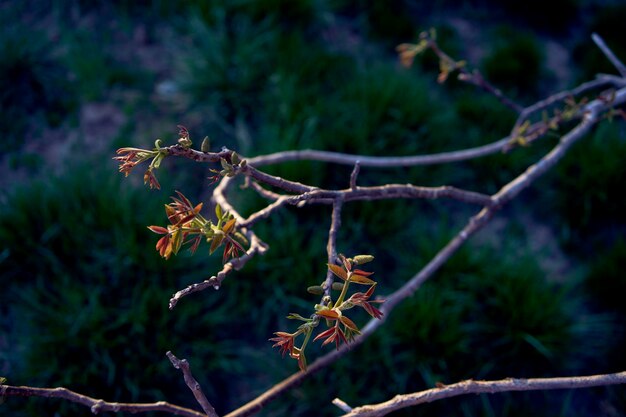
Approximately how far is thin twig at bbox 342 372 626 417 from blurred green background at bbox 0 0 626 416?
921 mm

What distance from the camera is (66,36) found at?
3.06 meters

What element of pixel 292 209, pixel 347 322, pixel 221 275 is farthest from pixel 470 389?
pixel 292 209

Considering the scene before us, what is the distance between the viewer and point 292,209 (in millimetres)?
2520

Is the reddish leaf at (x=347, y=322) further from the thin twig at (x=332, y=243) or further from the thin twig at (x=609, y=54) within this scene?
the thin twig at (x=609, y=54)

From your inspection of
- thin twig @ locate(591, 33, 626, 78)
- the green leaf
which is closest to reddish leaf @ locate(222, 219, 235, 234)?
the green leaf

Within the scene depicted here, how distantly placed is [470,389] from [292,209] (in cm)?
142

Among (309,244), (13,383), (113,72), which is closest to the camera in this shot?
(13,383)

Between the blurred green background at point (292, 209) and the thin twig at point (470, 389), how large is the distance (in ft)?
3.02

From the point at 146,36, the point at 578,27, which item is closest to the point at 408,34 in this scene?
the point at 578,27

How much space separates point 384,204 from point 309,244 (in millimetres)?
377

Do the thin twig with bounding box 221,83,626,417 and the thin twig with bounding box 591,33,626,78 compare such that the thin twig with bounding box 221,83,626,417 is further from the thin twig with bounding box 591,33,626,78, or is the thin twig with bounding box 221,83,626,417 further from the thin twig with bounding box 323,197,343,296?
the thin twig with bounding box 323,197,343,296

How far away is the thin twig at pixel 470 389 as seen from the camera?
1.17m

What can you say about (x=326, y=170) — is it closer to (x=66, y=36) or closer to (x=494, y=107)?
(x=494, y=107)

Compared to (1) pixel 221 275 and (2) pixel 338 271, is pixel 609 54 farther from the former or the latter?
(1) pixel 221 275
